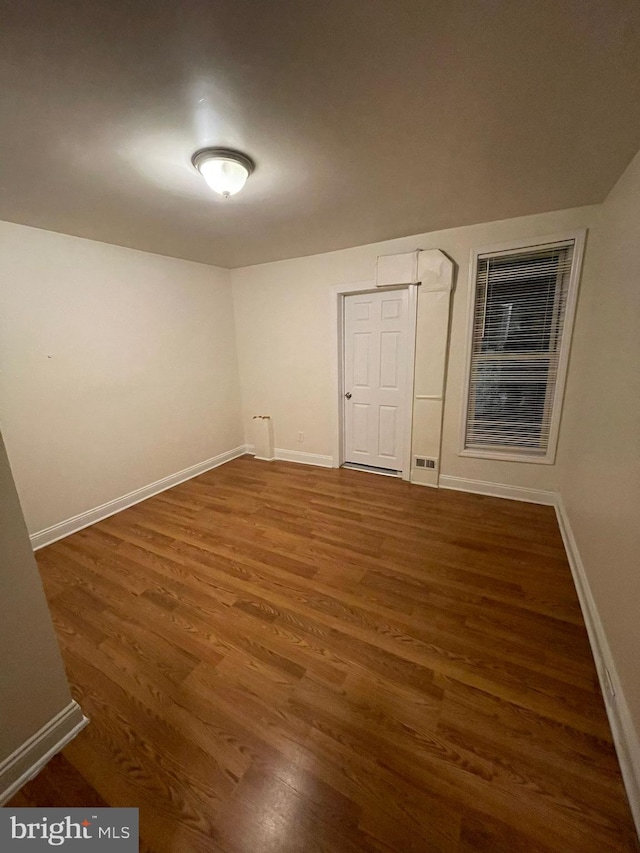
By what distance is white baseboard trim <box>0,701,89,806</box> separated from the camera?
108 cm

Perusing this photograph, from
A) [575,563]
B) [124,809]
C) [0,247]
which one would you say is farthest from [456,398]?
[0,247]

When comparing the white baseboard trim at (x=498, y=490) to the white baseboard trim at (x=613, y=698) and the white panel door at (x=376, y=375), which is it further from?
the white baseboard trim at (x=613, y=698)

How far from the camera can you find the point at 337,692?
4.60 ft

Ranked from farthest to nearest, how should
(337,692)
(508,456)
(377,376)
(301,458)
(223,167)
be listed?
1. (301,458)
2. (377,376)
3. (508,456)
4. (223,167)
5. (337,692)

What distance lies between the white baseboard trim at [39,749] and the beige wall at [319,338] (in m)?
3.04

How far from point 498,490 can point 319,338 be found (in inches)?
97.9

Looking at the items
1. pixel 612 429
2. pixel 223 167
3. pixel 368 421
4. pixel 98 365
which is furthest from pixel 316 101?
pixel 368 421

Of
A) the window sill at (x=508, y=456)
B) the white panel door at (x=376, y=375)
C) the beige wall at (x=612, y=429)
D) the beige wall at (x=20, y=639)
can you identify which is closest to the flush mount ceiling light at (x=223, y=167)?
the beige wall at (x=20, y=639)

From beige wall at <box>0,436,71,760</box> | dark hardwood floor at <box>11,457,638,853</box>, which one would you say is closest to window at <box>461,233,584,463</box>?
dark hardwood floor at <box>11,457,638,853</box>

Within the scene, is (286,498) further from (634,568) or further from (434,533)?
(634,568)

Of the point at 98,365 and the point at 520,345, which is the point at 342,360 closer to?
the point at 520,345

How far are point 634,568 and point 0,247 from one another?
4.10 meters

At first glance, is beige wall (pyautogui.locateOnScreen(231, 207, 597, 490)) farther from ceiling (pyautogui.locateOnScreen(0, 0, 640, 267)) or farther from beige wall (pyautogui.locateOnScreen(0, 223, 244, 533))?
ceiling (pyautogui.locateOnScreen(0, 0, 640, 267))

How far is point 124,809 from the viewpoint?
104cm
